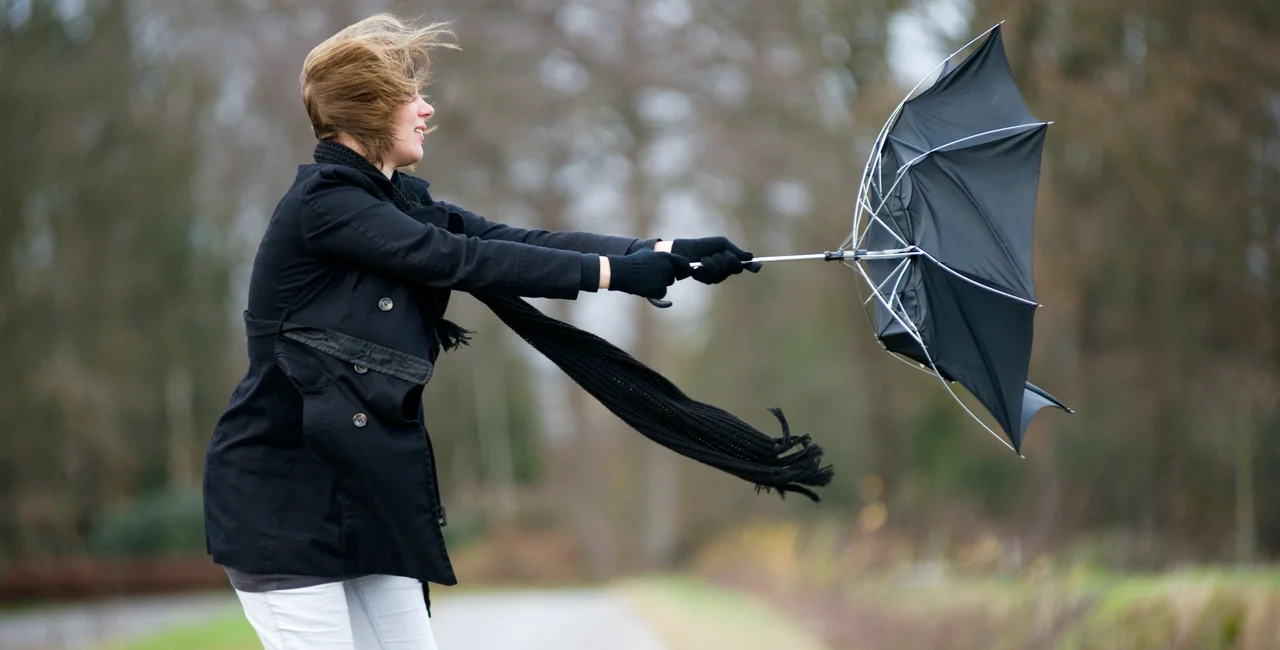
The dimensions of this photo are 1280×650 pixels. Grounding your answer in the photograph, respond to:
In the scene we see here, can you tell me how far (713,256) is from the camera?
140 inches

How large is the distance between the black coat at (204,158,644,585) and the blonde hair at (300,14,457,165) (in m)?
0.17

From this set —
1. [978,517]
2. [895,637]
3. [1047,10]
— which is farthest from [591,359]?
[978,517]

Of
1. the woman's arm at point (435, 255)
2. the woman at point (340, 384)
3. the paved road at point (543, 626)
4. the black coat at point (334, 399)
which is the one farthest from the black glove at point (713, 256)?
the paved road at point (543, 626)

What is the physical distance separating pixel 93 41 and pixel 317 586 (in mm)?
25471

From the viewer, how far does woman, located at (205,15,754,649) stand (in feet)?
10.1

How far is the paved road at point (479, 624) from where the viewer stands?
38.9 ft

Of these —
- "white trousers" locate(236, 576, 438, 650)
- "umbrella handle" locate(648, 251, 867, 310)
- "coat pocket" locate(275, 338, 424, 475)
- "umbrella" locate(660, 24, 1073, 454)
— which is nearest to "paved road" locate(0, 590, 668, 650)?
"umbrella" locate(660, 24, 1073, 454)

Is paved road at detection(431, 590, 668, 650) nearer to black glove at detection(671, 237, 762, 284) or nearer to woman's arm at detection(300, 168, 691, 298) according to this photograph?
black glove at detection(671, 237, 762, 284)

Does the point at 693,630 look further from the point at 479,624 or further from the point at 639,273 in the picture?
the point at 639,273

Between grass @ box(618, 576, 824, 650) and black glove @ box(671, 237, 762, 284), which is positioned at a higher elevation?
black glove @ box(671, 237, 762, 284)

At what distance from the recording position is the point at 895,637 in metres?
8.58

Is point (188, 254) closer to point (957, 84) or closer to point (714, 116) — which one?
point (714, 116)

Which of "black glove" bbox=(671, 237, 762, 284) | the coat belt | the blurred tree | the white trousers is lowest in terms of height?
the white trousers

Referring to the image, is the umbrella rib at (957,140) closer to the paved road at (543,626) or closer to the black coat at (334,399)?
the black coat at (334,399)
